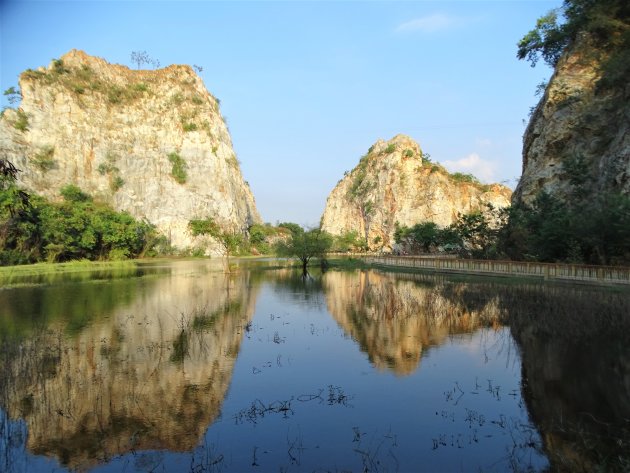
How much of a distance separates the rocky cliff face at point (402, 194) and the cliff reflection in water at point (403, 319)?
79990 mm

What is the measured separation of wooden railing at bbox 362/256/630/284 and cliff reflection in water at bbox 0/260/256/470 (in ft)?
61.6

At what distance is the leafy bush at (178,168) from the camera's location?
288 ft

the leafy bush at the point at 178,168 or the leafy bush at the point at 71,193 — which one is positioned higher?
the leafy bush at the point at 178,168

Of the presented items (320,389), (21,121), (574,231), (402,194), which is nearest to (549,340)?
(320,389)

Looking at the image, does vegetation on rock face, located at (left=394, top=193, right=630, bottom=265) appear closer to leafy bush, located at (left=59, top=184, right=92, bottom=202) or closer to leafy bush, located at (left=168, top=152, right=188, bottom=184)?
leafy bush, located at (left=168, top=152, right=188, bottom=184)

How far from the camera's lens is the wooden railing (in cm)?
2359

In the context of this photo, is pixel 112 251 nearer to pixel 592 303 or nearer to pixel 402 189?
pixel 592 303

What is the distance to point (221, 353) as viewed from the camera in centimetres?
1350

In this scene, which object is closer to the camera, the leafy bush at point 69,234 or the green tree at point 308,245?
the leafy bush at point 69,234

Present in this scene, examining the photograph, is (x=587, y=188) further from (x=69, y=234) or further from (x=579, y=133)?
(x=69, y=234)

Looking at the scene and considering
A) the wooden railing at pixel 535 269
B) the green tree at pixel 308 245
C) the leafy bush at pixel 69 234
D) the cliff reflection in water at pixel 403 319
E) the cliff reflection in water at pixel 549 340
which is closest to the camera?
the cliff reflection in water at pixel 549 340

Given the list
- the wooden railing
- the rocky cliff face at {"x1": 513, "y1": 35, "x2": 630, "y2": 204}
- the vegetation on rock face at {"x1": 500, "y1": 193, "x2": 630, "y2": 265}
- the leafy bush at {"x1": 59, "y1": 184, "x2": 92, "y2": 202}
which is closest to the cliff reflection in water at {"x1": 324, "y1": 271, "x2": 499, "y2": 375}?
the wooden railing

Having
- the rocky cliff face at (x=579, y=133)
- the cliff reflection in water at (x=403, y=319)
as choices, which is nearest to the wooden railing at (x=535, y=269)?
the cliff reflection in water at (x=403, y=319)

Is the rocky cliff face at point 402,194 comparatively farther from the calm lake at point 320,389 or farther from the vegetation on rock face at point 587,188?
the calm lake at point 320,389
